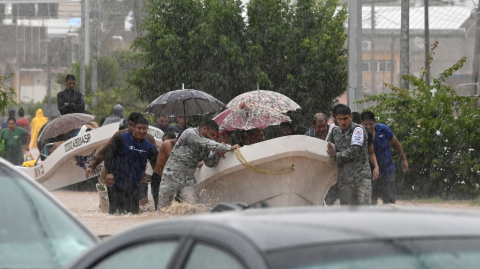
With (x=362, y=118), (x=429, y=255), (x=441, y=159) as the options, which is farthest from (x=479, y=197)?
(x=429, y=255)

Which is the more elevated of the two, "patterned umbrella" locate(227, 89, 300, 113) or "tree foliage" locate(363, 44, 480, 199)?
"patterned umbrella" locate(227, 89, 300, 113)

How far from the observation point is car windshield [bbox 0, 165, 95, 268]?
3924 mm

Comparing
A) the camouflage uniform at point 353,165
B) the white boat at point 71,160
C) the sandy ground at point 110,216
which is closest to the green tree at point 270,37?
the white boat at point 71,160

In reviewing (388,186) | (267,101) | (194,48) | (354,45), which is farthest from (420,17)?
(388,186)

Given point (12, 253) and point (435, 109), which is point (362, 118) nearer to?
point (435, 109)

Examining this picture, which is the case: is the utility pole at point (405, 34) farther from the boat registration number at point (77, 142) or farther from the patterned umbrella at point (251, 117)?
the boat registration number at point (77, 142)

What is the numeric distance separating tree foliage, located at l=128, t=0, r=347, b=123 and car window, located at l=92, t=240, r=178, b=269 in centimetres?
2138

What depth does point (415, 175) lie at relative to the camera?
1533 centimetres

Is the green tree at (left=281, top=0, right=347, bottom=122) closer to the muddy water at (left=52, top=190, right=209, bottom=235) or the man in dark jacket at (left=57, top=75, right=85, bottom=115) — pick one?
the man in dark jacket at (left=57, top=75, right=85, bottom=115)

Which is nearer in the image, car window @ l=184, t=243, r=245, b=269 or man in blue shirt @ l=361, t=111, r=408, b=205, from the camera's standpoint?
car window @ l=184, t=243, r=245, b=269

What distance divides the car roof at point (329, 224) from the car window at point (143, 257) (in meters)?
0.06

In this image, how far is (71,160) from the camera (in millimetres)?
16062

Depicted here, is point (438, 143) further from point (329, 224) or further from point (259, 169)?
point (329, 224)

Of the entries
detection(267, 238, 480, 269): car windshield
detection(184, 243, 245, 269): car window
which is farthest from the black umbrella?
detection(267, 238, 480, 269): car windshield
